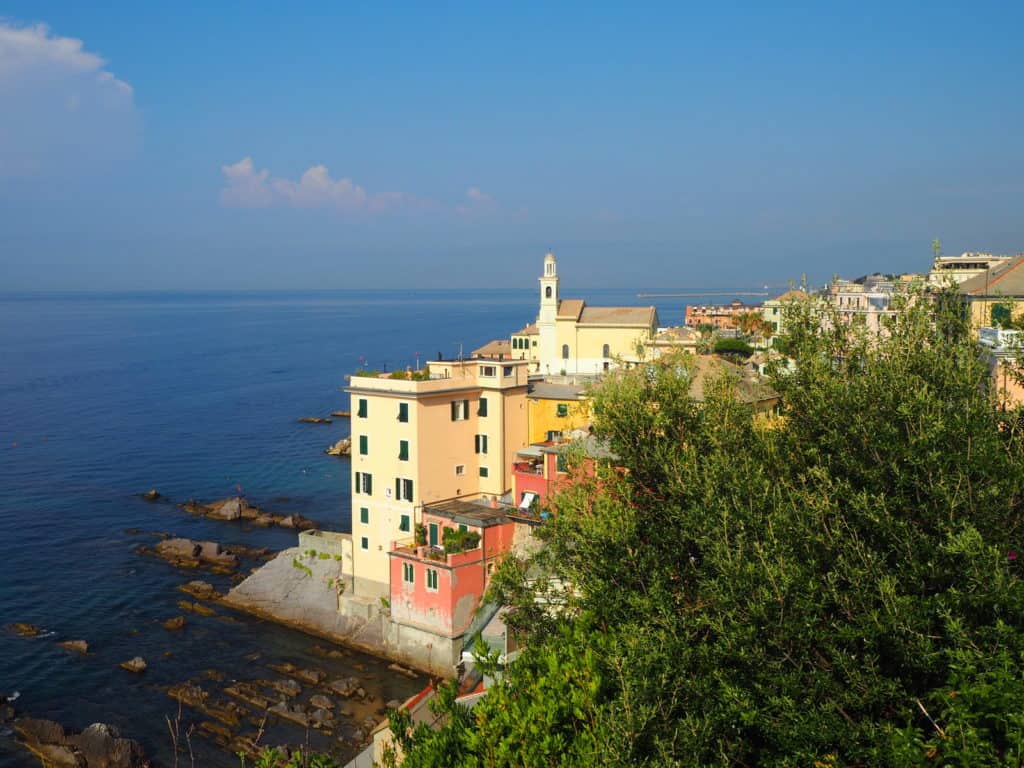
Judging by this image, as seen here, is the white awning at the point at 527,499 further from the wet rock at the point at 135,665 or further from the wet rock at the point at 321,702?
the wet rock at the point at 135,665

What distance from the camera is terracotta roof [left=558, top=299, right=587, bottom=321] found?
207 ft

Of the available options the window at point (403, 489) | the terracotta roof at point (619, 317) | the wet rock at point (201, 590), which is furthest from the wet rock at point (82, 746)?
the terracotta roof at point (619, 317)

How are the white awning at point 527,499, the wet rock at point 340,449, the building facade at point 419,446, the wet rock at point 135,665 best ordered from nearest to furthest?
1. the wet rock at point 135,665
2. the white awning at point 527,499
3. the building facade at point 419,446
4. the wet rock at point 340,449

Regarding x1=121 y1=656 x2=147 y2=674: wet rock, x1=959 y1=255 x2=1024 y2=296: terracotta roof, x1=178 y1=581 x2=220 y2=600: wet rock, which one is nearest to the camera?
x1=959 y1=255 x2=1024 y2=296: terracotta roof

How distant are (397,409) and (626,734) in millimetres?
23229

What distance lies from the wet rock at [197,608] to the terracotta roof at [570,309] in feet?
115

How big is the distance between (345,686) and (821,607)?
2127cm

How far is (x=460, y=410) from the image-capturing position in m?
34.1

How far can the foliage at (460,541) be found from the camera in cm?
2970

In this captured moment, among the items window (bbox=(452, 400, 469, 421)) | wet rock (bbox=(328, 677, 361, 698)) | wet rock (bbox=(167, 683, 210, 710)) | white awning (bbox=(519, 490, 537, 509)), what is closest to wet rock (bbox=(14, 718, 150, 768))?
wet rock (bbox=(167, 683, 210, 710))

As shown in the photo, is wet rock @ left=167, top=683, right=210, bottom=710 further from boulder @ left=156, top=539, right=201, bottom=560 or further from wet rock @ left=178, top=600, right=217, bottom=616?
boulder @ left=156, top=539, right=201, bottom=560

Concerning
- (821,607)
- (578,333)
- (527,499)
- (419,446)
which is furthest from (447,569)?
(578,333)

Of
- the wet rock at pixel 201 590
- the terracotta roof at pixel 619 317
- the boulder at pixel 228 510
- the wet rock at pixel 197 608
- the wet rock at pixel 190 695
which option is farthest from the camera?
the terracotta roof at pixel 619 317

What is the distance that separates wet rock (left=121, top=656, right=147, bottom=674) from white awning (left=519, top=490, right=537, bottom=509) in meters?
14.5
